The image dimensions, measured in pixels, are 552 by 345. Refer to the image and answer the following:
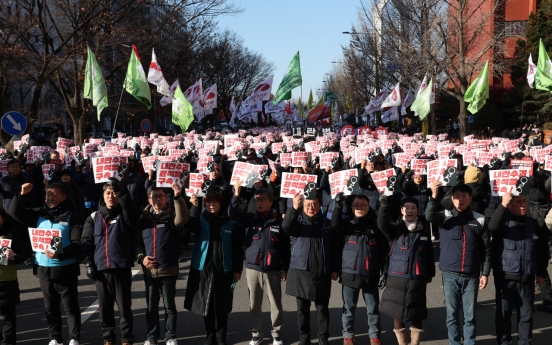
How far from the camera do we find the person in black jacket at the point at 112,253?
6.15 m

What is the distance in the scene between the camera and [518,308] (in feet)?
20.1

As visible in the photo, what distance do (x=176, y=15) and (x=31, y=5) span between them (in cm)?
702

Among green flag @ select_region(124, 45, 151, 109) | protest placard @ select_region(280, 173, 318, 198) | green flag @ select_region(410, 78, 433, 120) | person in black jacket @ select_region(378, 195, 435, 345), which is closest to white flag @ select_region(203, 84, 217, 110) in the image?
green flag @ select_region(410, 78, 433, 120)

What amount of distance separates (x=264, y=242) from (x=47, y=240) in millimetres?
2092

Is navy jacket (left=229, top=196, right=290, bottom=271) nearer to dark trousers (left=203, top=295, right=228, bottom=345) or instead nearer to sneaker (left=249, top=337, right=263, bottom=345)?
dark trousers (left=203, top=295, right=228, bottom=345)

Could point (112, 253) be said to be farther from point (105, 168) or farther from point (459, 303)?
point (459, 303)

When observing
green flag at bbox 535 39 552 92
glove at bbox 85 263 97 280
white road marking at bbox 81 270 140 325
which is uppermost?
green flag at bbox 535 39 552 92

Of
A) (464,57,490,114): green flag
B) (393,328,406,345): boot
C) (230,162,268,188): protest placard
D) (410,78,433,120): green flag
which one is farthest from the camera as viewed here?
(410,78,433,120): green flag

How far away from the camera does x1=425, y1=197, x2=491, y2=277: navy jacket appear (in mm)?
5969

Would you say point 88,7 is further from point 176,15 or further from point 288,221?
point 288,221

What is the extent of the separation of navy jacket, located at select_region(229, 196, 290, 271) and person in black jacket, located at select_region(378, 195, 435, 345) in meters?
1.03

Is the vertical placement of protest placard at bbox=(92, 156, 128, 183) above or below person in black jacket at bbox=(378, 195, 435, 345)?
above

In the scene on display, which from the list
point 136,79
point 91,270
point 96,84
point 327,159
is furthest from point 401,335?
point 96,84

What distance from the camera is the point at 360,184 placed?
32.3ft
